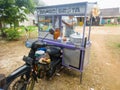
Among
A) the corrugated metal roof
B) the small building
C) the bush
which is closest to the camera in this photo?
the bush

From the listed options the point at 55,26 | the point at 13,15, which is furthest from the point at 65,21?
the point at 13,15

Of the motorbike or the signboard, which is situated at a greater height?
the signboard

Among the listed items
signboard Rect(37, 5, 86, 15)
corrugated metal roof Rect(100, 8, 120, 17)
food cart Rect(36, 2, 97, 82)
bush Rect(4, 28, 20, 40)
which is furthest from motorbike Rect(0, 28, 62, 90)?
corrugated metal roof Rect(100, 8, 120, 17)

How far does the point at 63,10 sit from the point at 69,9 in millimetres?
199

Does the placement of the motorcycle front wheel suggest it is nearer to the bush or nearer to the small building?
the bush

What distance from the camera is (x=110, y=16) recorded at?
27578 mm

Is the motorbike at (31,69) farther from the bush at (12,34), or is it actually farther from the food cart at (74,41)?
the bush at (12,34)

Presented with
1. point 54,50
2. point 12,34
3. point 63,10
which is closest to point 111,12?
point 12,34

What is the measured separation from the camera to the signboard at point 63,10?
2516 millimetres

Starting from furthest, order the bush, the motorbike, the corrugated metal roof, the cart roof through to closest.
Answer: the corrugated metal roof → the bush → the cart roof → the motorbike

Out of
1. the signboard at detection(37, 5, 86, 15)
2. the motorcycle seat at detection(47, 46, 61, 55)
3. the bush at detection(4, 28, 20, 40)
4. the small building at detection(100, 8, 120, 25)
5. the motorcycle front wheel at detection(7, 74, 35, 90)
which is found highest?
the small building at detection(100, 8, 120, 25)

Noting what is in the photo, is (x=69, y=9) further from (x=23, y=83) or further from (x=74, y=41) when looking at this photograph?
(x=23, y=83)

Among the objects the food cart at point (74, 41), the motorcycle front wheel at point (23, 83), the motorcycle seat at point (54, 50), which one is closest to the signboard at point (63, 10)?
the food cart at point (74, 41)

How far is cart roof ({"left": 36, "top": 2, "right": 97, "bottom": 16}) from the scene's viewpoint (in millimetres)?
2464
